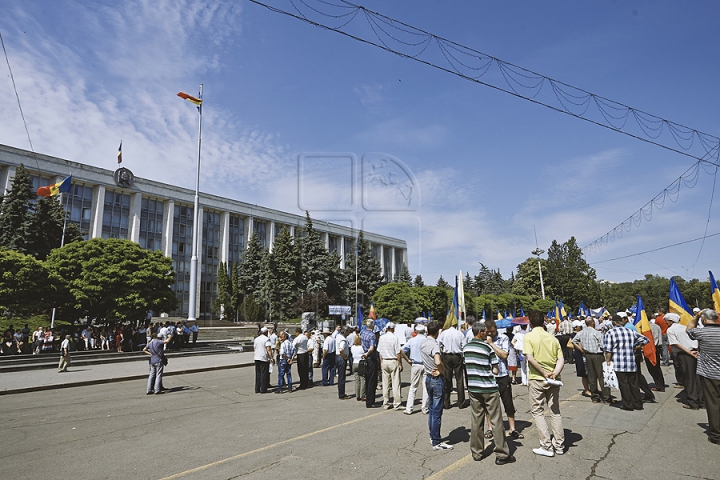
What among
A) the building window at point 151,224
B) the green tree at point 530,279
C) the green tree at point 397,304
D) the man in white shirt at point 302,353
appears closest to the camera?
the man in white shirt at point 302,353

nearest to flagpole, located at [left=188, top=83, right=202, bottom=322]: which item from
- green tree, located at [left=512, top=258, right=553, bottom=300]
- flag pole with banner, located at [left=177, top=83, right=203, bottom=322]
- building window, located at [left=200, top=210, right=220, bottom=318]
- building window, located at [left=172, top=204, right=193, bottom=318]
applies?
flag pole with banner, located at [left=177, top=83, right=203, bottom=322]

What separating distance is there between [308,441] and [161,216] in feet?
220

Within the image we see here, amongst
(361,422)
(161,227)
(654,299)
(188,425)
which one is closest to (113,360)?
(188,425)

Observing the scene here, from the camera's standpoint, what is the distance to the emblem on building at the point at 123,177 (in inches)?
2360

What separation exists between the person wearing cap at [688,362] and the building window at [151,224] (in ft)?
217

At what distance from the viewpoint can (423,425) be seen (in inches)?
312

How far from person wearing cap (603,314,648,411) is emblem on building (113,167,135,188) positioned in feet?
211

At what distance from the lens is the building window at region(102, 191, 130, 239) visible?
199 ft

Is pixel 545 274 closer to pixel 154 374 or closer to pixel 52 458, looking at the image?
pixel 154 374

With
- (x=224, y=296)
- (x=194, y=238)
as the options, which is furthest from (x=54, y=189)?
(x=224, y=296)

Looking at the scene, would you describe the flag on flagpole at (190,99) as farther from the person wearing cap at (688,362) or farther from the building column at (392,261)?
the building column at (392,261)

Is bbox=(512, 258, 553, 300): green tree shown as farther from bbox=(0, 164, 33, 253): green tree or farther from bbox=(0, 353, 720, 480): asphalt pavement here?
bbox=(0, 164, 33, 253): green tree

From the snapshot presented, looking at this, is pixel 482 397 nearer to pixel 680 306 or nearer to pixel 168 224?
pixel 680 306

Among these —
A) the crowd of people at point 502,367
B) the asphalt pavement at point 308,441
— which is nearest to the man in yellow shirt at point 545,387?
the crowd of people at point 502,367
